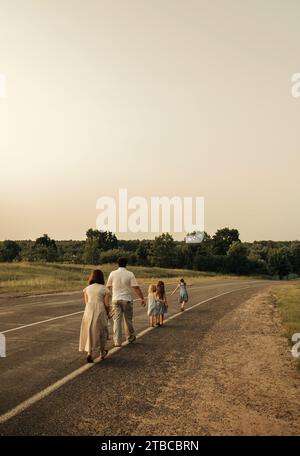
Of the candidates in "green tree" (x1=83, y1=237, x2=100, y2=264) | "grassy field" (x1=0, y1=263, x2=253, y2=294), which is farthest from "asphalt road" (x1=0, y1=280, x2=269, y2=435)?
"green tree" (x1=83, y1=237, x2=100, y2=264)

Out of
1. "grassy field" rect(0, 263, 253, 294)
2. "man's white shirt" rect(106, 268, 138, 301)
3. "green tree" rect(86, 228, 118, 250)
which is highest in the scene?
"green tree" rect(86, 228, 118, 250)

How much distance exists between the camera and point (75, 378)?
7945 mm

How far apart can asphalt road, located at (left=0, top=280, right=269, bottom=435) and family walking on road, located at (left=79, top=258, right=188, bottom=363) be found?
1.31ft

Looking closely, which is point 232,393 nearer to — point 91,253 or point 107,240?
point 91,253

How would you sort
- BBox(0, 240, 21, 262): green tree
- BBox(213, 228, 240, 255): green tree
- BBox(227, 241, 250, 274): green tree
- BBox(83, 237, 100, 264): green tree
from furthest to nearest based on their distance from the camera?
1. BBox(213, 228, 240, 255): green tree
2. BBox(0, 240, 21, 262): green tree
3. BBox(227, 241, 250, 274): green tree
4. BBox(83, 237, 100, 264): green tree

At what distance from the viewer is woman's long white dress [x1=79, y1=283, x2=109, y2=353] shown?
928cm

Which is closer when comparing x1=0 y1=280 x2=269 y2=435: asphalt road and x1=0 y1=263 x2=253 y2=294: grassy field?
x1=0 y1=280 x2=269 y2=435: asphalt road

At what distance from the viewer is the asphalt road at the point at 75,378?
19.0 feet

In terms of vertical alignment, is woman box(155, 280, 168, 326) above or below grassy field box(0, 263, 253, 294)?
above

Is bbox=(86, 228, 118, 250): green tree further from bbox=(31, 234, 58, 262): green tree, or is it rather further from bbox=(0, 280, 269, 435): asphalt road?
bbox=(0, 280, 269, 435): asphalt road

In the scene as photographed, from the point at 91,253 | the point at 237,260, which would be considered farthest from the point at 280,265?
the point at 91,253

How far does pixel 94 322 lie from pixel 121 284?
2.21m
